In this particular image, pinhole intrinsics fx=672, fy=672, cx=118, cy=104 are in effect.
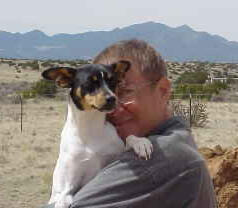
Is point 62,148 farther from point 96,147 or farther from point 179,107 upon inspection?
point 179,107

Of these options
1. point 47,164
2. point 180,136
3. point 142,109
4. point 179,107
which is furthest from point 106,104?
point 179,107

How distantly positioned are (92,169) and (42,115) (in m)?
28.7

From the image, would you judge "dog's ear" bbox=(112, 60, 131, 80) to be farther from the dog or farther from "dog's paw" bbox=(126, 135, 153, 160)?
"dog's paw" bbox=(126, 135, 153, 160)

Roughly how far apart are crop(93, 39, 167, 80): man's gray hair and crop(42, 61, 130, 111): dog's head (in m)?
0.13

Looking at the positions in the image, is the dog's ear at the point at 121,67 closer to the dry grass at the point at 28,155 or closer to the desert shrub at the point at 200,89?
the dry grass at the point at 28,155

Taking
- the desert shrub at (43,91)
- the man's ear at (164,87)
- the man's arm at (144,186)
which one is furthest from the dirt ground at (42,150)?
the man's arm at (144,186)

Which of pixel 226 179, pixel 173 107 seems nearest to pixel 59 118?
pixel 173 107

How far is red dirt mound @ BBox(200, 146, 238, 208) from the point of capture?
9.35 m

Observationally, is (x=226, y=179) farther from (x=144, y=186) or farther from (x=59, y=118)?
(x=59, y=118)

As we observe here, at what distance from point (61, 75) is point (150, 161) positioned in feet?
3.34

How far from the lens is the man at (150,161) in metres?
3.64

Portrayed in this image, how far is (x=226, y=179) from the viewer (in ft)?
31.3

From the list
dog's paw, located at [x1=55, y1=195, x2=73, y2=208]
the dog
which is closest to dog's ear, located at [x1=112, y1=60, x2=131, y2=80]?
the dog

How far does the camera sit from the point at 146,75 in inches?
159
